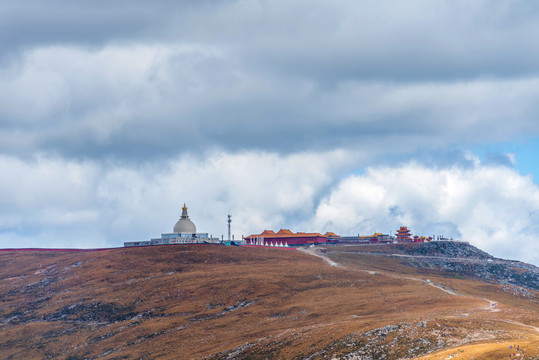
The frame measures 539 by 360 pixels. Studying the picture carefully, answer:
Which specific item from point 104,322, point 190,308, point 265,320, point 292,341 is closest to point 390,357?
point 292,341

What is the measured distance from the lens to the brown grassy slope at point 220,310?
101 m

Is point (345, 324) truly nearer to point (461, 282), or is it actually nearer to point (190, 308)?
point (190, 308)

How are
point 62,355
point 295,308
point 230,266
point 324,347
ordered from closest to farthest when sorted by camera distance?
point 324,347, point 62,355, point 295,308, point 230,266

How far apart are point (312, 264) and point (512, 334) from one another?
10991cm

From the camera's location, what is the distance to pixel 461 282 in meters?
181

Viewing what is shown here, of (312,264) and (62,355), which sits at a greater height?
(312,264)

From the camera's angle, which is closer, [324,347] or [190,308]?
[324,347]

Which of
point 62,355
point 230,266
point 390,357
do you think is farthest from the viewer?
point 230,266

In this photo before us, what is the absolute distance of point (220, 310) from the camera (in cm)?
14350

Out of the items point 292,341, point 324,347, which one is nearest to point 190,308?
point 292,341

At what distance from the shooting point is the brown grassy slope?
100812 millimetres

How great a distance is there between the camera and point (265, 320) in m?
132

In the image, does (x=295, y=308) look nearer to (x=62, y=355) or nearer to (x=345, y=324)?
(x=345, y=324)

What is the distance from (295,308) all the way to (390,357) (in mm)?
53842
